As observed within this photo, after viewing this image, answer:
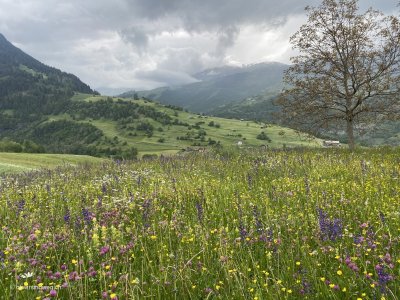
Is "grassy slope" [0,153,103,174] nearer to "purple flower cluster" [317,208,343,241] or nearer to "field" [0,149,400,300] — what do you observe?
"field" [0,149,400,300]

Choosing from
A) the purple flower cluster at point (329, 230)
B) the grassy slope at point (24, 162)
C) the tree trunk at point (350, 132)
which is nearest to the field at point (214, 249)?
the purple flower cluster at point (329, 230)

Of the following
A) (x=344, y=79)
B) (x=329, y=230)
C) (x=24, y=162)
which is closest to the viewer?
(x=329, y=230)

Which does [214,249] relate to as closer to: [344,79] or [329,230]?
[329,230]

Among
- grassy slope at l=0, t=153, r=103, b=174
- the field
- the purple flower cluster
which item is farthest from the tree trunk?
the purple flower cluster

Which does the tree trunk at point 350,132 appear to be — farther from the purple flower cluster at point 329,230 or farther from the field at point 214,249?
the purple flower cluster at point 329,230

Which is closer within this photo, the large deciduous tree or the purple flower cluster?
the purple flower cluster

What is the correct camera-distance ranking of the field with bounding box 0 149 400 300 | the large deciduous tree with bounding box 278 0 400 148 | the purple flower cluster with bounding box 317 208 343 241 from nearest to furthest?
the field with bounding box 0 149 400 300
the purple flower cluster with bounding box 317 208 343 241
the large deciduous tree with bounding box 278 0 400 148

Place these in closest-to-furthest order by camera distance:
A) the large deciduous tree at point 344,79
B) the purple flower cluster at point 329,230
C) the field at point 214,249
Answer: the field at point 214,249 → the purple flower cluster at point 329,230 → the large deciduous tree at point 344,79

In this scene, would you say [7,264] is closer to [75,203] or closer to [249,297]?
[249,297]

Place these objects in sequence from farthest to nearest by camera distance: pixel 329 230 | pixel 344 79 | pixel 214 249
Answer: pixel 344 79 → pixel 329 230 → pixel 214 249

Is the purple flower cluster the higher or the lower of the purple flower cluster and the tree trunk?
the lower

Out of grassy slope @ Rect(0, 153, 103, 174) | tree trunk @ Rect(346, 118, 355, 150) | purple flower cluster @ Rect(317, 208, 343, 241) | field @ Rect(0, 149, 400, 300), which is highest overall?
tree trunk @ Rect(346, 118, 355, 150)

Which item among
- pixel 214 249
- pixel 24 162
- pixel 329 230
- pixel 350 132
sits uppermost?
pixel 350 132

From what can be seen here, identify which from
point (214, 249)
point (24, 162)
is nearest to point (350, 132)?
point (214, 249)
